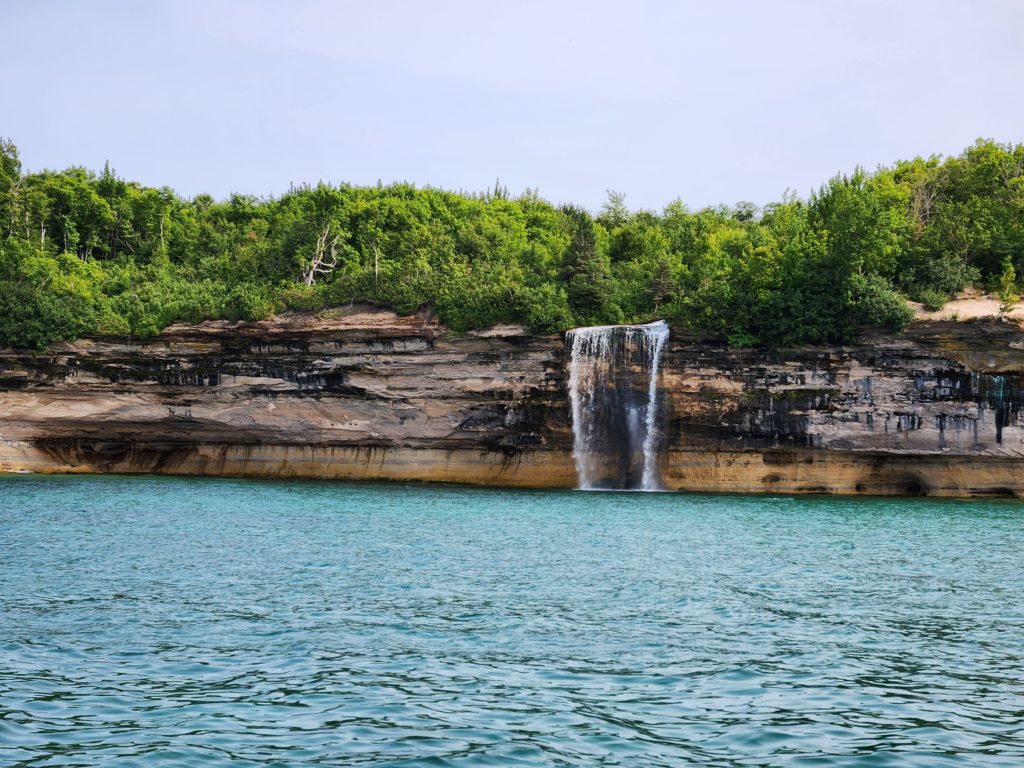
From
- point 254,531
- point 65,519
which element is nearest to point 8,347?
point 65,519

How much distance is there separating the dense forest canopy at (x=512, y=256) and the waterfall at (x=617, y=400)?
1.65 metres

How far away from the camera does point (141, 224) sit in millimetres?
68250

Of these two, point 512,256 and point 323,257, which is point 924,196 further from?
point 323,257

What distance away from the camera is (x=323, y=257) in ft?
196

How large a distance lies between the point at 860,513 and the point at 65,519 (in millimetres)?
23070

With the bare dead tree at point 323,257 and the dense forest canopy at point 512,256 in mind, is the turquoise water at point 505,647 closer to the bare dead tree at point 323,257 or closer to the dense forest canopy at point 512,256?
the dense forest canopy at point 512,256

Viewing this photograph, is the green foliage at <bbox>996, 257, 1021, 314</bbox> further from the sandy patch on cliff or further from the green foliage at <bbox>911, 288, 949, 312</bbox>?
the green foliage at <bbox>911, 288, 949, 312</bbox>

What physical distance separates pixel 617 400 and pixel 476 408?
6303mm

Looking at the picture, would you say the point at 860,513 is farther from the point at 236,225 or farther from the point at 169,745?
the point at 236,225

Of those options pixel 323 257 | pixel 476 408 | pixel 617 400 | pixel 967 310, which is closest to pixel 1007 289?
pixel 967 310

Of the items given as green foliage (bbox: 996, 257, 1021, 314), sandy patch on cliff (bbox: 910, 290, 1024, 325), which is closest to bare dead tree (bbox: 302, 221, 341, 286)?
sandy patch on cliff (bbox: 910, 290, 1024, 325)

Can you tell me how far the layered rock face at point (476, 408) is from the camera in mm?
39906

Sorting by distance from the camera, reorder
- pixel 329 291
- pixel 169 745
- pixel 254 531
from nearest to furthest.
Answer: pixel 169 745
pixel 254 531
pixel 329 291

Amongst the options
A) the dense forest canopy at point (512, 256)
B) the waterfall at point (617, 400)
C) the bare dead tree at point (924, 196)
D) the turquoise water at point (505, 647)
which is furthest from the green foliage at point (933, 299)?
the turquoise water at point (505, 647)
